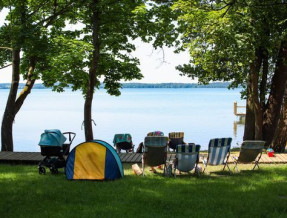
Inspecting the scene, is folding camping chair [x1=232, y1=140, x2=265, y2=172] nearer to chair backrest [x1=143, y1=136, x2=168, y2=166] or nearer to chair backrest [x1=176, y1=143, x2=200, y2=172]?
chair backrest [x1=176, y1=143, x2=200, y2=172]

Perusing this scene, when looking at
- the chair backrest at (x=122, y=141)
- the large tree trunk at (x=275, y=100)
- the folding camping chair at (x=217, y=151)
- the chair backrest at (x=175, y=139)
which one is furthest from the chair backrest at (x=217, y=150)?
the large tree trunk at (x=275, y=100)

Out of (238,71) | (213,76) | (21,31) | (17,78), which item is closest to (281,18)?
(238,71)

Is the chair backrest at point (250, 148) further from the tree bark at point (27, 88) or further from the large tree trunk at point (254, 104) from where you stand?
the tree bark at point (27, 88)

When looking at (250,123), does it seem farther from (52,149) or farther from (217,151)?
(52,149)

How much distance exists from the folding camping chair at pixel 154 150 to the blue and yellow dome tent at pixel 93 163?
0.86 m

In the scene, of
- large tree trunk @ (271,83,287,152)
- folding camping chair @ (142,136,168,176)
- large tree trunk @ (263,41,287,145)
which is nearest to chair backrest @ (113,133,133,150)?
large tree trunk @ (271,83,287,152)

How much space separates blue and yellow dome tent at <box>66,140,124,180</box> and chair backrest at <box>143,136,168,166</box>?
2.87 ft

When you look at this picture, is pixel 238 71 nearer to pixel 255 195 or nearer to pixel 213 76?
pixel 213 76

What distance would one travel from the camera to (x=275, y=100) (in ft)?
53.4

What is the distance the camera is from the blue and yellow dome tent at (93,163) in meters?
9.12

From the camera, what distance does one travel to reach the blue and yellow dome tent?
9125mm

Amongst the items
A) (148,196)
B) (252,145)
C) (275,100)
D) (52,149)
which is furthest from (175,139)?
(148,196)

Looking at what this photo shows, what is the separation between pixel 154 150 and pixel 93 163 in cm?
163

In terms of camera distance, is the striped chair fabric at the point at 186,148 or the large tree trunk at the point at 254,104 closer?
the striped chair fabric at the point at 186,148
